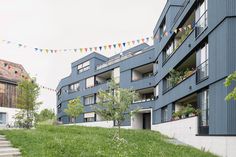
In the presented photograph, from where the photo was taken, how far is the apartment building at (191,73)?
16625 mm

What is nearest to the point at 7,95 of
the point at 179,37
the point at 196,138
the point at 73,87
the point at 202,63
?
the point at 73,87

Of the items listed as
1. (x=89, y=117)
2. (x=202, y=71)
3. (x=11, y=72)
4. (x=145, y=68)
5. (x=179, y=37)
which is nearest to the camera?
(x=202, y=71)

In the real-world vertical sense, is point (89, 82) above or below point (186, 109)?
above

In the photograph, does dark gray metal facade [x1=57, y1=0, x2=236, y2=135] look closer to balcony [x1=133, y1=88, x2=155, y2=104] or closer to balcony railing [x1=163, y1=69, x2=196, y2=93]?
balcony railing [x1=163, y1=69, x2=196, y2=93]

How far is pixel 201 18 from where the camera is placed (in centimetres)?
2131

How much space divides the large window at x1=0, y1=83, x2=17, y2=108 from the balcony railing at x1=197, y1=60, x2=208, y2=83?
36535 mm

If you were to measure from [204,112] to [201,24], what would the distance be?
250 inches

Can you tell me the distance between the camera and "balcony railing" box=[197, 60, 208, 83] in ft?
64.5

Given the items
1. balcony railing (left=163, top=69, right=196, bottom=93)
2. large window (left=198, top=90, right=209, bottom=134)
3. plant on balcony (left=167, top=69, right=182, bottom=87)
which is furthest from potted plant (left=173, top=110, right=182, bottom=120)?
large window (left=198, top=90, right=209, bottom=134)

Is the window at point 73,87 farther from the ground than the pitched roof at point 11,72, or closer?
closer

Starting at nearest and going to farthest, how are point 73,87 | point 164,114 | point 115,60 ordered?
1. point 164,114
2. point 115,60
3. point 73,87

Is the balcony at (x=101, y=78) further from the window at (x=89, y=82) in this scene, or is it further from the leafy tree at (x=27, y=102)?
the leafy tree at (x=27, y=102)

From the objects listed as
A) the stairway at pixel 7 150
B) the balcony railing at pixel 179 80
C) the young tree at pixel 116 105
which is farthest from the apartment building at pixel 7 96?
the stairway at pixel 7 150

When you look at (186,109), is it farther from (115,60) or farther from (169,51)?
(115,60)
